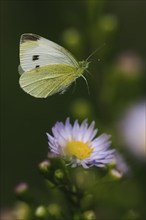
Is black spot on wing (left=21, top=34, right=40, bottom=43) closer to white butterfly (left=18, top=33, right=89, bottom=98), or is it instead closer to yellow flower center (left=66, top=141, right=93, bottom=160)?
white butterfly (left=18, top=33, right=89, bottom=98)

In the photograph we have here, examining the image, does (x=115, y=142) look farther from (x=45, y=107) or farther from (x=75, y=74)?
(x=45, y=107)

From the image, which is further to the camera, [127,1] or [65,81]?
[127,1]

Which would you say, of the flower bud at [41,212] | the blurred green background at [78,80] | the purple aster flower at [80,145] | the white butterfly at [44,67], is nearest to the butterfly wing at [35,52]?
the white butterfly at [44,67]

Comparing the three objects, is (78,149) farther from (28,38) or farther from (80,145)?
(28,38)

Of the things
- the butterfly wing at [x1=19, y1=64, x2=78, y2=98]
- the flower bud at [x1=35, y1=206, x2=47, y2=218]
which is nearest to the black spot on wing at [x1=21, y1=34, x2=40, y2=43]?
the butterfly wing at [x1=19, y1=64, x2=78, y2=98]

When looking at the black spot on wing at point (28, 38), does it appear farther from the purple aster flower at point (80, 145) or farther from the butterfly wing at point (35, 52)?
the purple aster flower at point (80, 145)

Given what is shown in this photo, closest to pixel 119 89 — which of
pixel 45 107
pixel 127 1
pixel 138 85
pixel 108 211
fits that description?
pixel 138 85

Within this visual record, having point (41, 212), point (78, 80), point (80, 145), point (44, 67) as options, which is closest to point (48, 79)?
point (44, 67)

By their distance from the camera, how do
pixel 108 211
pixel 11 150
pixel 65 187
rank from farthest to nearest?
1. pixel 11 150
2. pixel 108 211
3. pixel 65 187
